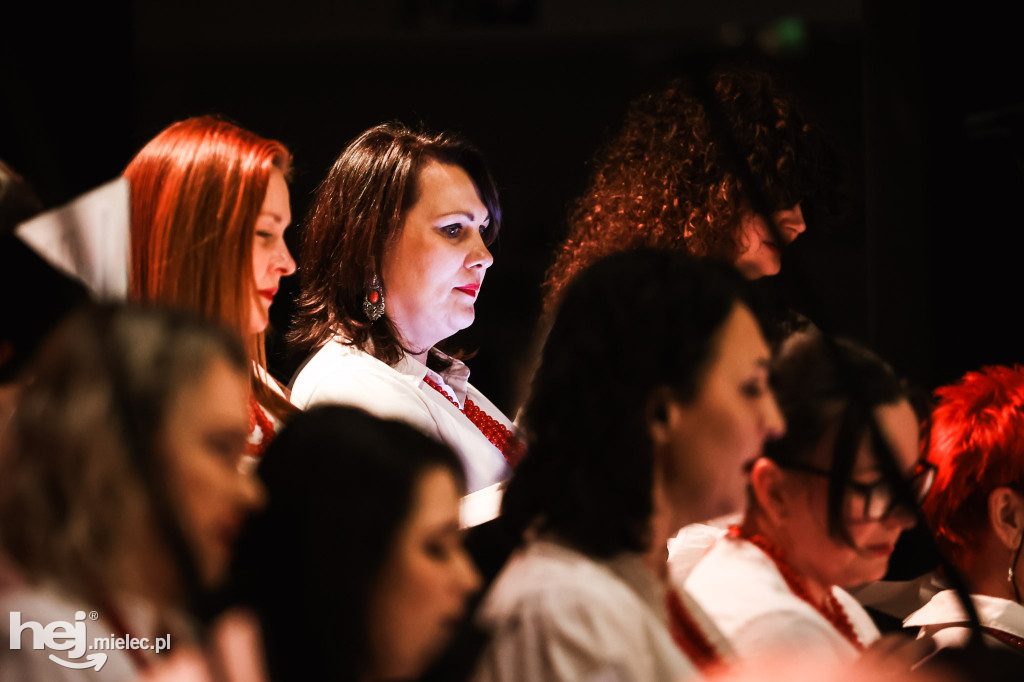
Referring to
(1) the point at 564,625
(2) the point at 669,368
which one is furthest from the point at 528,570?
(2) the point at 669,368

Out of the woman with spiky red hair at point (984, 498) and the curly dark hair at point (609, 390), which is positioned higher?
the curly dark hair at point (609, 390)

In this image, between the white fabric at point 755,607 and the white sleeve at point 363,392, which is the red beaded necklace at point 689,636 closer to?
the white fabric at point 755,607

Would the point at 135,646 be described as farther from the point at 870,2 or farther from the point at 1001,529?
the point at 870,2

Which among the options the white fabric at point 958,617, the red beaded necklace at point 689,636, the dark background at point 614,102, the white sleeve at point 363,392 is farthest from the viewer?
the dark background at point 614,102

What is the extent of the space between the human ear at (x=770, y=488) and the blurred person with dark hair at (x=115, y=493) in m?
0.59

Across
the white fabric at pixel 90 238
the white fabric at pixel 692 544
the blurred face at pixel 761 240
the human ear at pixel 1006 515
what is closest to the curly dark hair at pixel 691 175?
the blurred face at pixel 761 240

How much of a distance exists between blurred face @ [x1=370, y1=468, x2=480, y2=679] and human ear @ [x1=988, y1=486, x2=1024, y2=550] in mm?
1072

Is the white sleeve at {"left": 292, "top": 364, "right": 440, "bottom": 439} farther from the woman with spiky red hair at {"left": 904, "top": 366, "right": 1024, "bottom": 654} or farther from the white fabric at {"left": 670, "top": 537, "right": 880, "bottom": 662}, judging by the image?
the woman with spiky red hair at {"left": 904, "top": 366, "right": 1024, "bottom": 654}

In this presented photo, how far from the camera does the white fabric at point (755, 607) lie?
3.70 ft

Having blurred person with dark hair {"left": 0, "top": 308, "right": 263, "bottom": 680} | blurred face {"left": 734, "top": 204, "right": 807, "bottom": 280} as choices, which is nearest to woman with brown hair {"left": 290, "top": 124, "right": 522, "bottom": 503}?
blurred face {"left": 734, "top": 204, "right": 807, "bottom": 280}

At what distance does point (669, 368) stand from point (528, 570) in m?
0.24

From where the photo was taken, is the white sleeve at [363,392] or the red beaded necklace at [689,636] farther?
the white sleeve at [363,392]

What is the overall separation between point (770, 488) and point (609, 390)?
1.03 ft

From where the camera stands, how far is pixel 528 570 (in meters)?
→ 1.01
